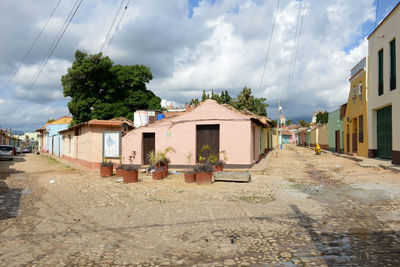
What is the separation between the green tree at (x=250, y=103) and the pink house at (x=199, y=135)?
22.4m

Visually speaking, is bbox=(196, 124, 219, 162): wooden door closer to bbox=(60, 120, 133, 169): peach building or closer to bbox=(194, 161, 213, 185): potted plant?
bbox=(194, 161, 213, 185): potted plant

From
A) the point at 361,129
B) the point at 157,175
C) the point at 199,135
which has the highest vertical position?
the point at 361,129

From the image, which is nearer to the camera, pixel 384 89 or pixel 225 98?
pixel 384 89

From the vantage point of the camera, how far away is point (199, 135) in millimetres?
15312

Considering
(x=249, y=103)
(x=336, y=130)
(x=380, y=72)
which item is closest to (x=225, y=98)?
(x=249, y=103)

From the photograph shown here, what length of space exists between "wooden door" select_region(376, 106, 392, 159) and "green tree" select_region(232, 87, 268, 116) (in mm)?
20687

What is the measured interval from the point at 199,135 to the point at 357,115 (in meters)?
12.2

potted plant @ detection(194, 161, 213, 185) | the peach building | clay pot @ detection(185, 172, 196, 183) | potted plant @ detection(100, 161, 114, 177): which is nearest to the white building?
potted plant @ detection(194, 161, 213, 185)

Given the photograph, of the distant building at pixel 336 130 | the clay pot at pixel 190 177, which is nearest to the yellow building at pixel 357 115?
the distant building at pixel 336 130

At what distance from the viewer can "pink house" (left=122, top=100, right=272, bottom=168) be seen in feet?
47.5

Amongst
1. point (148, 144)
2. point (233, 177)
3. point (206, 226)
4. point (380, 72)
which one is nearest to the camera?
point (206, 226)

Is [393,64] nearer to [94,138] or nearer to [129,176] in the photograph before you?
[129,176]

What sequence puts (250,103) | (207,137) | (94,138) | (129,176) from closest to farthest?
(129,176) < (207,137) < (94,138) < (250,103)

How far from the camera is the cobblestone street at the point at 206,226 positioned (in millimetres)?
3979
